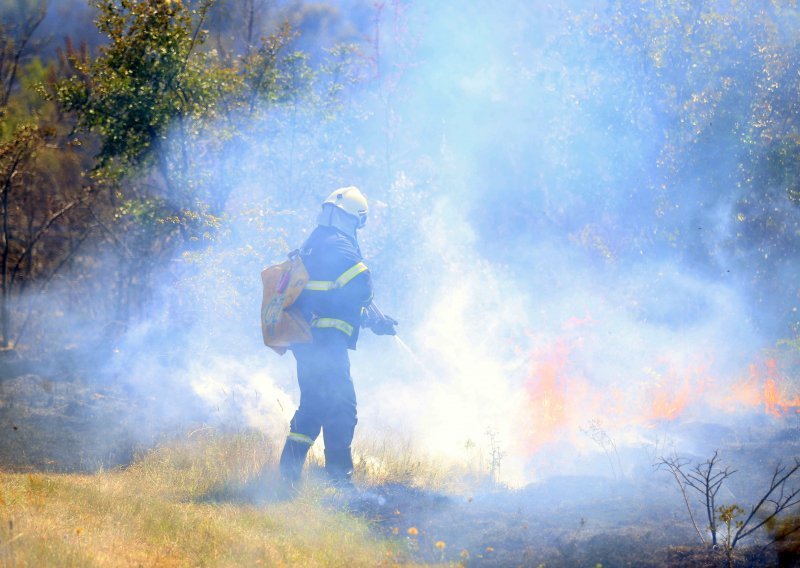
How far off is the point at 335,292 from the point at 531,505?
2083mm

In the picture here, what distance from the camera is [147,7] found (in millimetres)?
9406

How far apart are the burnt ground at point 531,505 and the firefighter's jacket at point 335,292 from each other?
125 cm

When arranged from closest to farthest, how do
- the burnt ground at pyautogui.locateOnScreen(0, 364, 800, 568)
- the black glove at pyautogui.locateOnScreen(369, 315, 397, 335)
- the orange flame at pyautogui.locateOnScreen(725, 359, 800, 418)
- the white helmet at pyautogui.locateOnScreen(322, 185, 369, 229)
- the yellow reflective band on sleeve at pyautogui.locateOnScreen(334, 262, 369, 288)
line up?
the burnt ground at pyautogui.locateOnScreen(0, 364, 800, 568) < the yellow reflective band on sleeve at pyautogui.locateOnScreen(334, 262, 369, 288) < the white helmet at pyautogui.locateOnScreen(322, 185, 369, 229) < the black glove at pyautogui.locateOnScreen(369, 315, 397, 335) < the orange flame at pyautogui.locateOnScreen(725, 359, 800, 418)

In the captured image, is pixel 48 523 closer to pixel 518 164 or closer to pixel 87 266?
pixel 87 266

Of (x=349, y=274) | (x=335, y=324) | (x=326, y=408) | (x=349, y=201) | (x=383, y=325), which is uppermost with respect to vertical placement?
(x=349, y=201)

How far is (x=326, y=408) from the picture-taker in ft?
20.0

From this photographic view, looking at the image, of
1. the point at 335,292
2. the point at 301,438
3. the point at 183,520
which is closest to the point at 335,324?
the point at 335,292

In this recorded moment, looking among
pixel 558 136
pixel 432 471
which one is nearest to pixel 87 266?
pixel 558 136

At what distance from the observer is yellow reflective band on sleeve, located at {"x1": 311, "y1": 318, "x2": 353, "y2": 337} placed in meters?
6.05

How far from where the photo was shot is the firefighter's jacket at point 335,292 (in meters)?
6.06

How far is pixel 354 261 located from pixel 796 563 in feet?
11.5

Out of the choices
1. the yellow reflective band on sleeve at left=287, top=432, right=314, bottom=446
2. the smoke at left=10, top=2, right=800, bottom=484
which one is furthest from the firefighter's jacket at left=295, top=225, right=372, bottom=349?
the smoke at left=10, top=2, right=800, bottom=484

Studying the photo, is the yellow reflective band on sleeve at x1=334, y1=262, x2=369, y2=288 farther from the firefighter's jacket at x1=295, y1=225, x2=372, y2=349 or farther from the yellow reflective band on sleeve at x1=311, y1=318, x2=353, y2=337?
the yellow reflective band on sleeve at x1=311, y1=318, x2=353, y2=337

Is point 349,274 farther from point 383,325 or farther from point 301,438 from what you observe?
point 301,438
